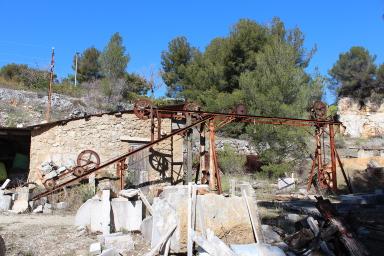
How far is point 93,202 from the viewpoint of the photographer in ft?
30.7

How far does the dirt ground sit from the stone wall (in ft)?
15.4

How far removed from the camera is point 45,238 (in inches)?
328

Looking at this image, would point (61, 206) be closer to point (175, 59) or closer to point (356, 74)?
point (175, 59)

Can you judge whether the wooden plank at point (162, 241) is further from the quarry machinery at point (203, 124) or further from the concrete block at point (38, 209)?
the concrete block at point (38, 209)

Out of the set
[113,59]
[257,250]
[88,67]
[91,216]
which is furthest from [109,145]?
[88,67]

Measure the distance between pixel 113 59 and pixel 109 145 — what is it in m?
21.2

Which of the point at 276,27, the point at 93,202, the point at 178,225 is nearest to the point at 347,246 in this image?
the point at 178,225

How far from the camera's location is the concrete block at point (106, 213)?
8758 millimetres

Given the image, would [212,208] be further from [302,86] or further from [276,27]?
[276,27]

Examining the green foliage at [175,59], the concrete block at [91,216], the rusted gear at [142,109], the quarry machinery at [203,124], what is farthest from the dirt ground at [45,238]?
the green foliage at [175,59]

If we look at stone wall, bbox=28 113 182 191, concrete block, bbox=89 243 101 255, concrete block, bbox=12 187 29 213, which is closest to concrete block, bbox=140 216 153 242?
concrete block, bbox=89 243 101 255

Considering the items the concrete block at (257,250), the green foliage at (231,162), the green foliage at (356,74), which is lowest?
the concrete block at (257,250)

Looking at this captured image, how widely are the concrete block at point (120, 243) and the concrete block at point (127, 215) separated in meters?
1.51

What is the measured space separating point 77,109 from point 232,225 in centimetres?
2350
